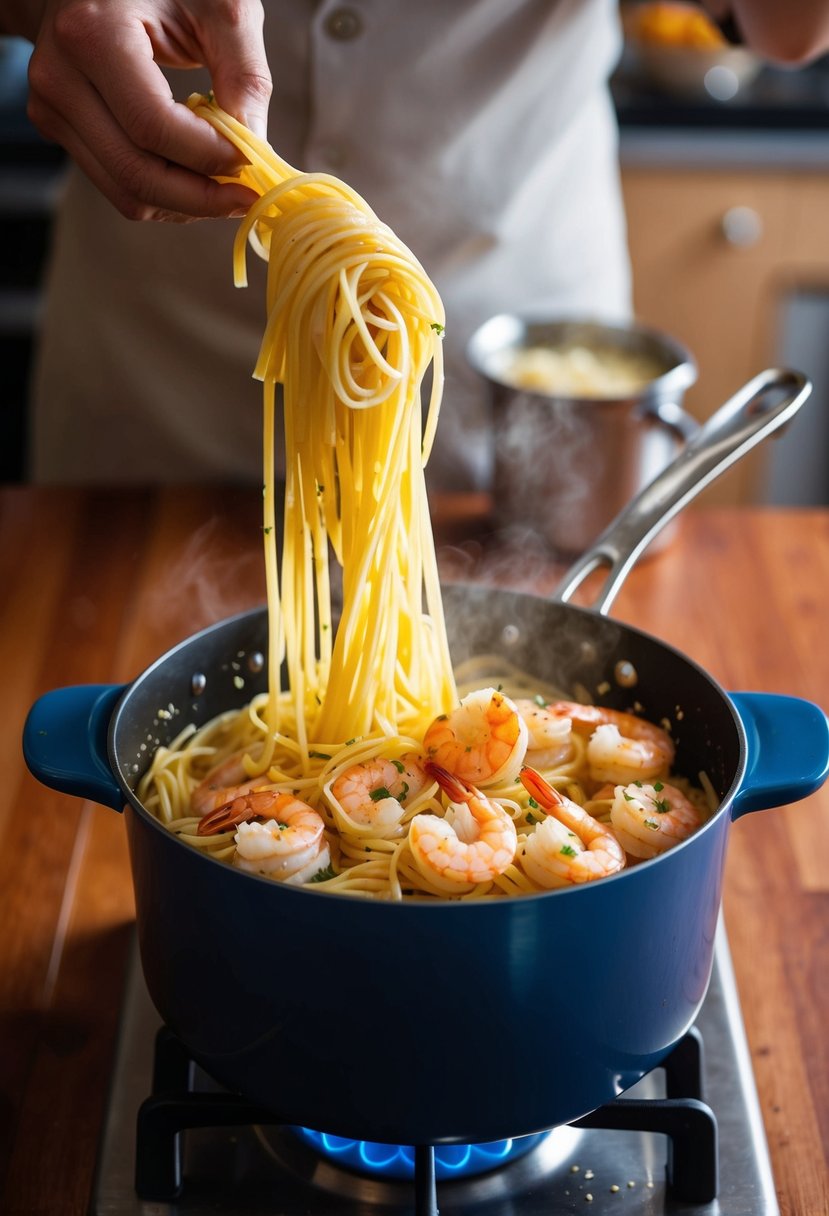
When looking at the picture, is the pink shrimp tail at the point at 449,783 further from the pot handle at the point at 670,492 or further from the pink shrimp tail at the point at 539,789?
the pot handle at the point at 670,492

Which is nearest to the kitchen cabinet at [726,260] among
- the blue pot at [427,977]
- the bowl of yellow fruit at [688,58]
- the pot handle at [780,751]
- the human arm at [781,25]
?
the bowl of yellow fruit at [688,58]

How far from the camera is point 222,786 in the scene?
1140 millimetres

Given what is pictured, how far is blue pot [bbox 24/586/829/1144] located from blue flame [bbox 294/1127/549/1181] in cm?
14

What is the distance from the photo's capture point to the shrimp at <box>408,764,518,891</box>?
3.08 ft

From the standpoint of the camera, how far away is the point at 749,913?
1.26m

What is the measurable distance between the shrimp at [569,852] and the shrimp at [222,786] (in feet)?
0.85

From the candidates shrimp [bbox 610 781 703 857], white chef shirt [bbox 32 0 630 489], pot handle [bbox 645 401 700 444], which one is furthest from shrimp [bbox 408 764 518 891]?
white chef shirt [bbox 32 0 630 489]

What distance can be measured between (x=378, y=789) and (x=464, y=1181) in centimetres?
31

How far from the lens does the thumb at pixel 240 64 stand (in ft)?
3.38

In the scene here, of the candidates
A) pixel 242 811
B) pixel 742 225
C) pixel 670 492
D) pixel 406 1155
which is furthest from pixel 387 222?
pixel 742 225

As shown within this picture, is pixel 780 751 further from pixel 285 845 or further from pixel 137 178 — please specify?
pixel 137 178

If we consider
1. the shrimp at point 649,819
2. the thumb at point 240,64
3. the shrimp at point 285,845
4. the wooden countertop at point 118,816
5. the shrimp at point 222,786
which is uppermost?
the thumb at point 240,64

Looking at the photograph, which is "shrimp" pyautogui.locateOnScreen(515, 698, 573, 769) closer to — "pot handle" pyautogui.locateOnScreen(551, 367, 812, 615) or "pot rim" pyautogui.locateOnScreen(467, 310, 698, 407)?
"pot handle" pyautogui.locateOnScreen(551, 367, 812, 615)

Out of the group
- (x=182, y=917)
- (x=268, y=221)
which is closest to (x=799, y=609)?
(x=268, y=221)
